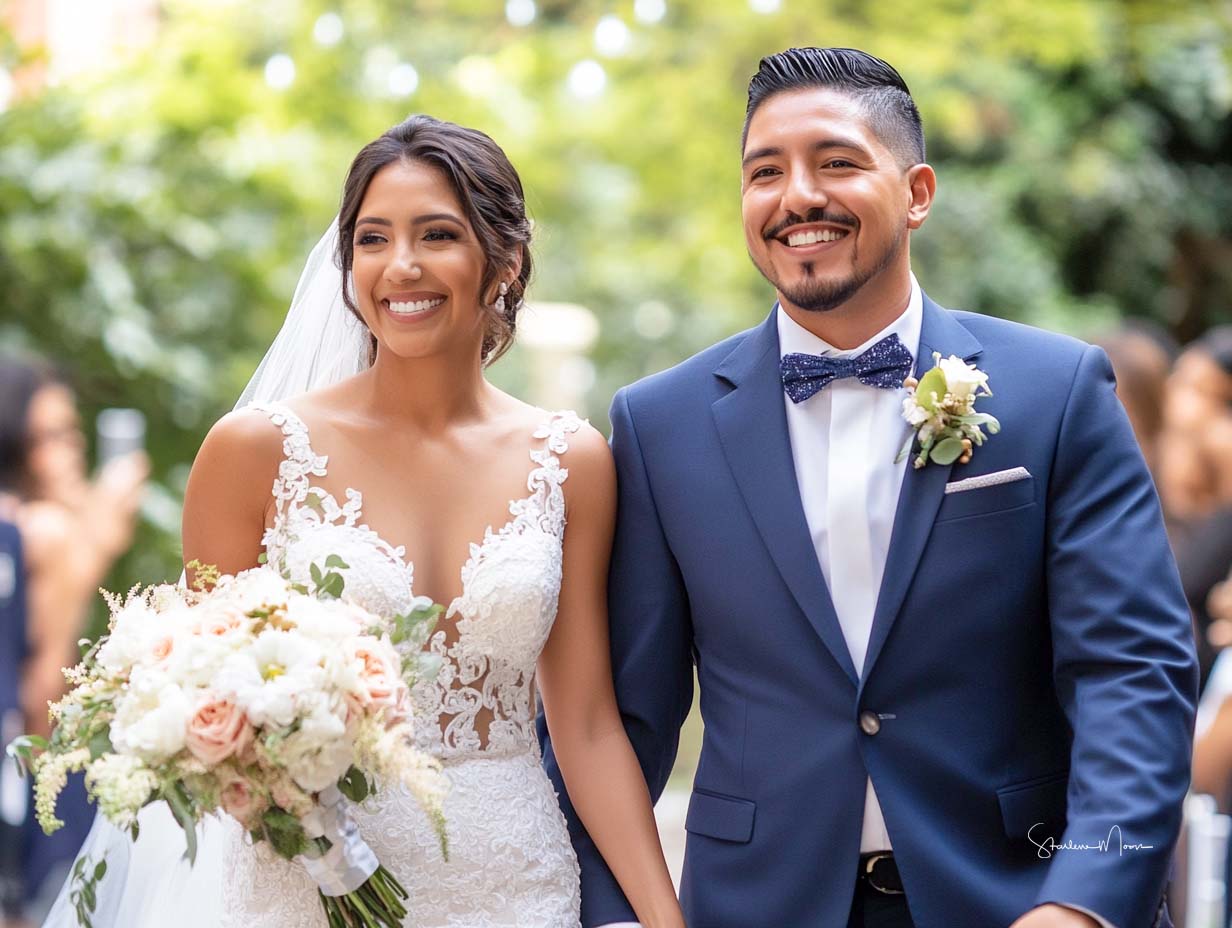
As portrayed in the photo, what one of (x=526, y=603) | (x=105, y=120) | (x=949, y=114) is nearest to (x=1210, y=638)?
(x=526, y=603)

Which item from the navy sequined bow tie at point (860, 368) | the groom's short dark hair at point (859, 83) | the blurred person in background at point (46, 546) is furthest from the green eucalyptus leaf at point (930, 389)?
the blurred person in background at point (46, 546)

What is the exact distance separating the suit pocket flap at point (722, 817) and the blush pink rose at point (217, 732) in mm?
1026

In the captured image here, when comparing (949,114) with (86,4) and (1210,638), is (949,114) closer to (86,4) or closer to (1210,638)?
(1210,638)

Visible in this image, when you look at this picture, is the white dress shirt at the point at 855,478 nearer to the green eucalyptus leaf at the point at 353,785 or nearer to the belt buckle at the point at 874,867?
the belt buckle at the point at 874,867

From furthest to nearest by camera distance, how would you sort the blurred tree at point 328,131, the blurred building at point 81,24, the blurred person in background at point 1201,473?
1. the blurred building at point 81,24
2. the blurred tree at point 328,131
3. the blurred person in background at point 1201,473

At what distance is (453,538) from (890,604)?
0.93 m

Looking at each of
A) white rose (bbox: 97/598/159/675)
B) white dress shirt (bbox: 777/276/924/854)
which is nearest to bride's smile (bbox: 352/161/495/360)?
white dress shirt (bbox: 777/276/924/854)

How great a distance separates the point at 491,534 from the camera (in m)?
3.37

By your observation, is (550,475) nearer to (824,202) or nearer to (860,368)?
(860,368)

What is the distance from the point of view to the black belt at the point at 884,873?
307cm

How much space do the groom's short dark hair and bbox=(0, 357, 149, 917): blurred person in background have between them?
4.04 meters

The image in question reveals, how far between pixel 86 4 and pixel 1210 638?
398 inches

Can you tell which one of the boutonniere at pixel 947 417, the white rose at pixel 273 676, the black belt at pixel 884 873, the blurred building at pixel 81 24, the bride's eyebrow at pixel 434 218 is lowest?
the black belt at pixel 884 873

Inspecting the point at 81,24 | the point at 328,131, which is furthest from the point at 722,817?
the point at 81,24
